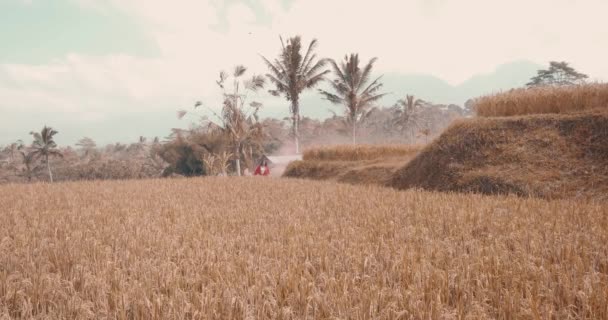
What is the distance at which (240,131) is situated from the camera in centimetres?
2747

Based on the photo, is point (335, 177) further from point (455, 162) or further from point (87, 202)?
point (87, 202)

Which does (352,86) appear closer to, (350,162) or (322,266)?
(350,162)

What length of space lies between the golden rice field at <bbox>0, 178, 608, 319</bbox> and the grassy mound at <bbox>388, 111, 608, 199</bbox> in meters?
2.00

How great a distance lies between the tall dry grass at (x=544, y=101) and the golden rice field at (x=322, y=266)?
464cm

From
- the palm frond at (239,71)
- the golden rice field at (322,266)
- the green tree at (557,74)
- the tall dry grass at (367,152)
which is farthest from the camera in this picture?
the green tree at (557,74)

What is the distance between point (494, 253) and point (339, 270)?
1.49m

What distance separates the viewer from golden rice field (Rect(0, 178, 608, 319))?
9.53 ft

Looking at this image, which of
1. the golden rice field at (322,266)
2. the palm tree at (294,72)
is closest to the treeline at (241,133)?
the palm tree at (294,72)

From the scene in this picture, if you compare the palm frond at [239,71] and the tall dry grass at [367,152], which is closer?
the tall dry grass at [367,152]

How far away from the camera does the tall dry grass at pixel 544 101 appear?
10.4 metres

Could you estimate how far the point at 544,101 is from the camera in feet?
37.4

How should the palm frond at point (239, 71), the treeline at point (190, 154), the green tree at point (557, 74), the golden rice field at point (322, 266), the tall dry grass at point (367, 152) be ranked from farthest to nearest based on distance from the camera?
the green tree at point (557, 74) < the treeline at point (190, 154) < the palm frond at point (239, 71) < the tall dry grass at point (367, 152) < the golden rice field at point (322, 266)

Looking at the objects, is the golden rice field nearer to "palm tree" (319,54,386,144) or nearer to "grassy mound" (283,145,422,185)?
"grassy mound" (283,145,422,185)

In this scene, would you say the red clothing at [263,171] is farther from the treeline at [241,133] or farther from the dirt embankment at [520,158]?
the dirt embankment at [520,158]
